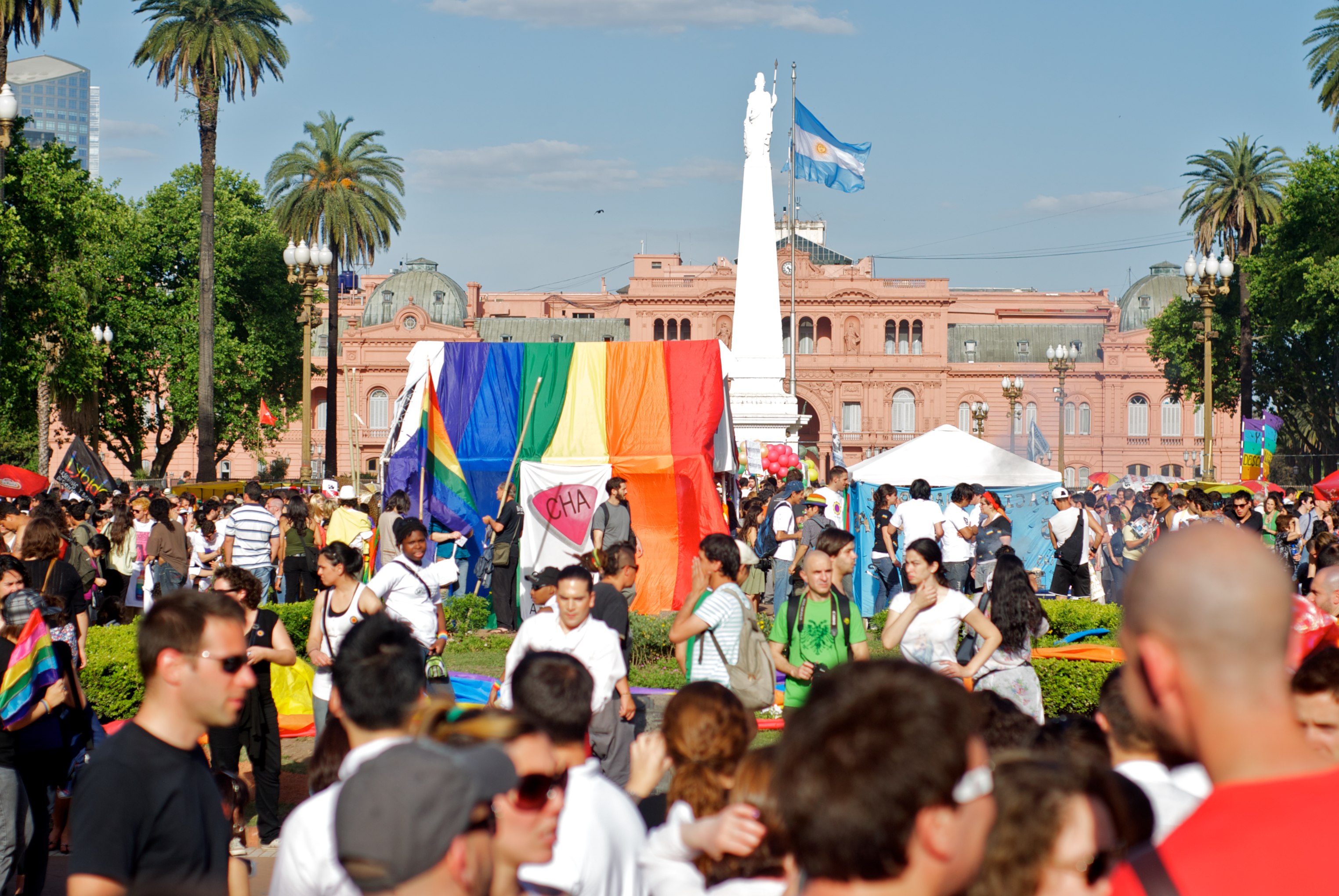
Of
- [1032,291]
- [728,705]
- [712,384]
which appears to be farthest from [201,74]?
[1032,291]

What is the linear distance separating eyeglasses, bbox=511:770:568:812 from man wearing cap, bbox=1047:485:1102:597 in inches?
420

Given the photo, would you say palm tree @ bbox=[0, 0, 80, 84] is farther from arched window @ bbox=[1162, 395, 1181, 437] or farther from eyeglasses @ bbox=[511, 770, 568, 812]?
arched window @ bbox=[1162, 395, 1181, 437]

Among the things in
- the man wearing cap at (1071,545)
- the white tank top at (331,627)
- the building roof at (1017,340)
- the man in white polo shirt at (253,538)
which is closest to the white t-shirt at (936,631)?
the white tank top at (331,627)

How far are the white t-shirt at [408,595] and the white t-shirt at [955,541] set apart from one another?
7130 mm

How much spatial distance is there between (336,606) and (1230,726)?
5320 millimetres

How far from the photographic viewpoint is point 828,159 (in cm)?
3294

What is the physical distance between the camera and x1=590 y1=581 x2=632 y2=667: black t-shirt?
662 centimetres

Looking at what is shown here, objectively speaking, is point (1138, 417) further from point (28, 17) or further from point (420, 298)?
point (28, 17)

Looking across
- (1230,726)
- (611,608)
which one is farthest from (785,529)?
(1230,726)

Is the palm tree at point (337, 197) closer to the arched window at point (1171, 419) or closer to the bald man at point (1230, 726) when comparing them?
the bald man at point (1230, 726)

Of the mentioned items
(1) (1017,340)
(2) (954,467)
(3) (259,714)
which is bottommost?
(3) (259,714)

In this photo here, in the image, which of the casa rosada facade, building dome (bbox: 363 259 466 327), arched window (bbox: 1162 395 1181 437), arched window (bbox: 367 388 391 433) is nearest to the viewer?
the casa rosada facade

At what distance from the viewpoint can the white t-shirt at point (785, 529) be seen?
42.2 feet

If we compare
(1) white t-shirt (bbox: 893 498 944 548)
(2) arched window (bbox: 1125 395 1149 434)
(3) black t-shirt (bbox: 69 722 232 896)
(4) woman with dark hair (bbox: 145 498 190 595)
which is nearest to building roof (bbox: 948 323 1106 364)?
(2) arched window (bbox: 1125 395 1149 434)
